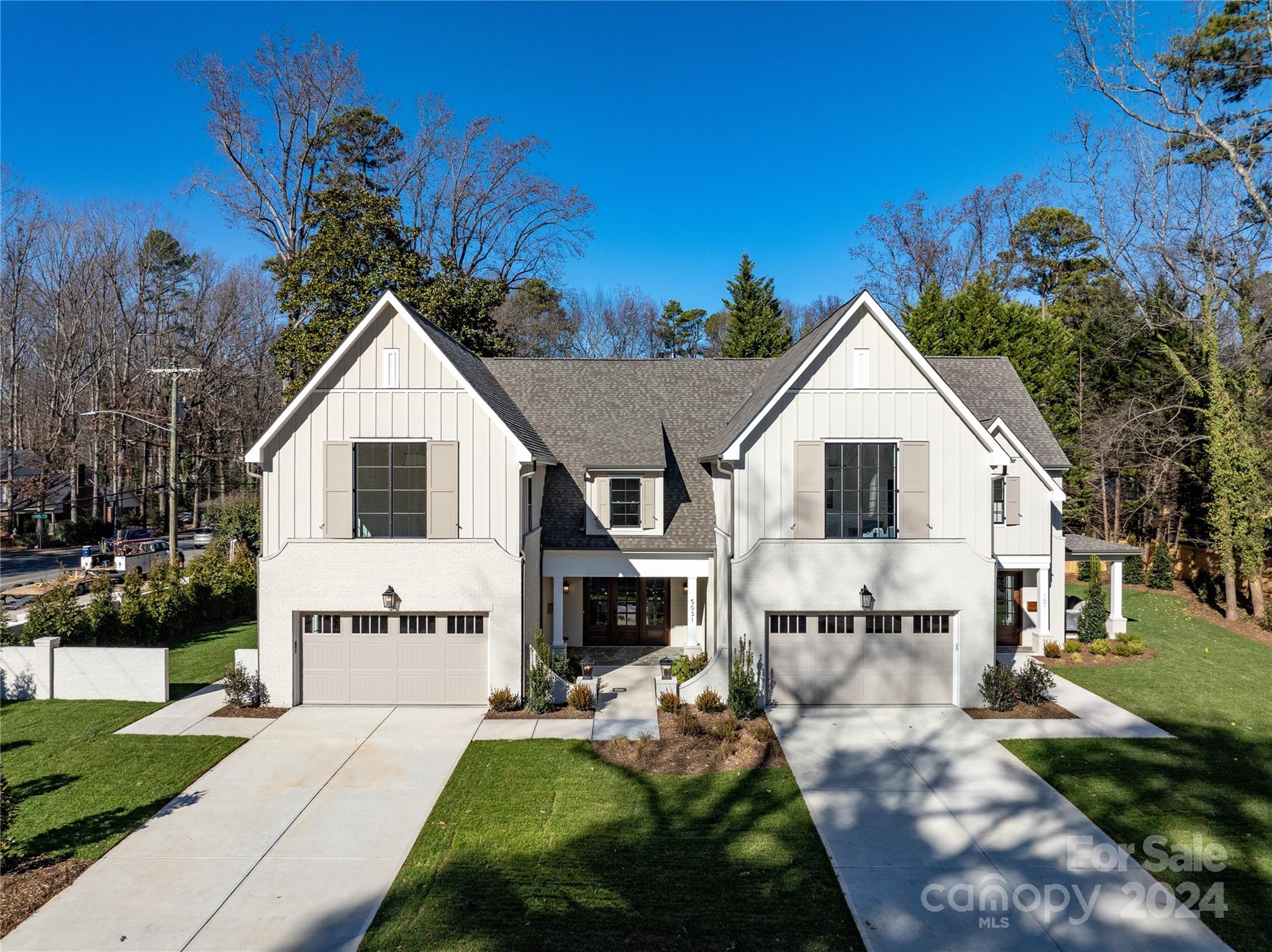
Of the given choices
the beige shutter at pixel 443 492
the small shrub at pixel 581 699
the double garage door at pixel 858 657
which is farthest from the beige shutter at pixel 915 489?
the beige shutter at pixel 443 492

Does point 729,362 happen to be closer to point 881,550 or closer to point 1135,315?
point 881,550

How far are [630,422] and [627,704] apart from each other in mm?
7351

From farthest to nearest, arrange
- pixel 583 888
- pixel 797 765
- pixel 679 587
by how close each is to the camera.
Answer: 1. pixel 679 587
2. pixel 797 765
3. pixel 583 888

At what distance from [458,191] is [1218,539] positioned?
34.8 meters

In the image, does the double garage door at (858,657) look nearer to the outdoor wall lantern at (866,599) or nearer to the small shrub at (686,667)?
the outdoor wall lantern at (866,599)

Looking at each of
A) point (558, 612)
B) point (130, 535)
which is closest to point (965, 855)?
point (558, 612)

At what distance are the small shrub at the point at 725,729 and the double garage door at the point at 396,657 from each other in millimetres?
4568

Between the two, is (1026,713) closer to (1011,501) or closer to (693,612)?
(1011,501)

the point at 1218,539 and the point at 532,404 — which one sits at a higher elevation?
the point at 532,404

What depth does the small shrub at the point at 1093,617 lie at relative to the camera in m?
17.0

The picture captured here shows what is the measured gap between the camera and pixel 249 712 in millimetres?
12578

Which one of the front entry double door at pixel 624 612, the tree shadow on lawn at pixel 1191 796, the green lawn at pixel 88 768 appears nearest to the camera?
the tree shadow on lawn at pixel 1191 796

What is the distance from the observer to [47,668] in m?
13.3

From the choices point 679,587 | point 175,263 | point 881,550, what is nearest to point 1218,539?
point 881,550
